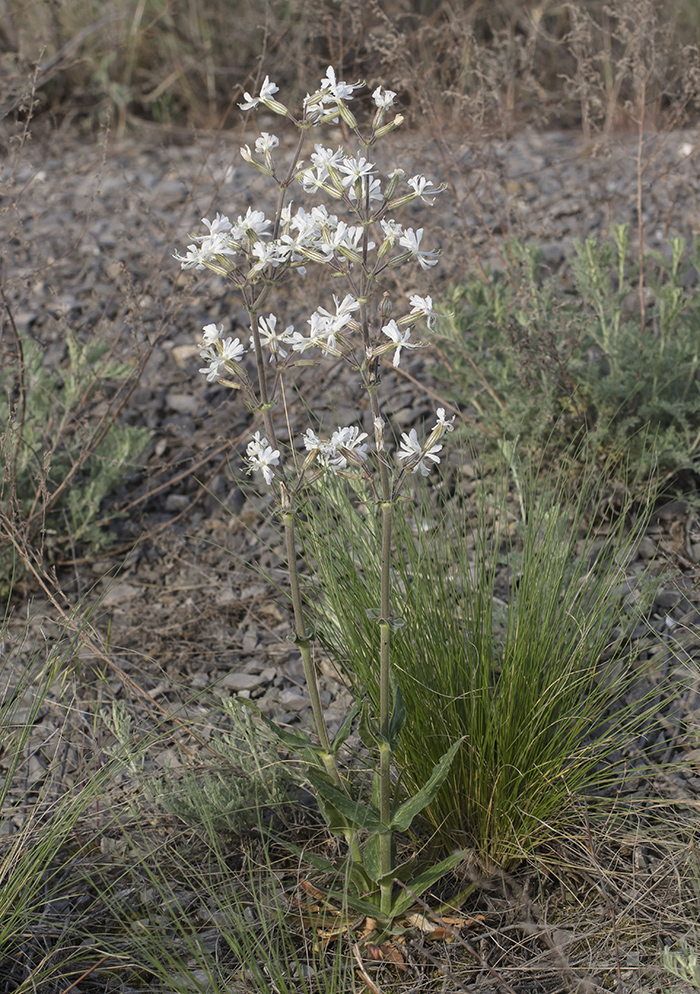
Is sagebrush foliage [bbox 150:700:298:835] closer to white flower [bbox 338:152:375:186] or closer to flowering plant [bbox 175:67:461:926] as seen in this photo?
flowering plant [bbox 175:67:461:926]

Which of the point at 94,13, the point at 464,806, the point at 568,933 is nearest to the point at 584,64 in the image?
the point at 464,806

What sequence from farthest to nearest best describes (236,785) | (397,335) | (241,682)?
(241,682), (236,785), (397,335)

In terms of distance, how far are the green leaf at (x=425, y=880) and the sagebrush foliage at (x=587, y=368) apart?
1.28 m

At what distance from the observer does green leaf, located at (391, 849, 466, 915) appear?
1618 mm

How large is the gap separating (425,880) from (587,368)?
1733mm

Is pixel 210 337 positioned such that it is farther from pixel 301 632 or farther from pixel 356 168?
pixel 301 632

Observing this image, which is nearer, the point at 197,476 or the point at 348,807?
the point at 348,807

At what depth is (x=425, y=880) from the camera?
164 centimetres

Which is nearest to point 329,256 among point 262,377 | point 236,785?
point 262,377

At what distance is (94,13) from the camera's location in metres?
6.48

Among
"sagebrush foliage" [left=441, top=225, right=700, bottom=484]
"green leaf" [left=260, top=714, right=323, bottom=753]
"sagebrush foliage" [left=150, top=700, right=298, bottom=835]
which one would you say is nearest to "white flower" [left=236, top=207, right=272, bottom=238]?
"green leaf" [left=260, top=714, right=323, bottom=753]

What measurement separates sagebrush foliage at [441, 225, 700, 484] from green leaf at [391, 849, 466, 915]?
4.20 feet

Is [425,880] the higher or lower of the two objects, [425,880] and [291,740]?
the lower

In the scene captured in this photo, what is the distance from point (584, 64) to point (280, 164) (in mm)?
1844
